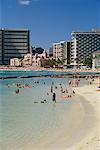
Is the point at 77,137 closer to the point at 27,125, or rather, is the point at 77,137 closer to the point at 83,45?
the point at 27,125

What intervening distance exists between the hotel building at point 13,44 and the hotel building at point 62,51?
1480 centimetres

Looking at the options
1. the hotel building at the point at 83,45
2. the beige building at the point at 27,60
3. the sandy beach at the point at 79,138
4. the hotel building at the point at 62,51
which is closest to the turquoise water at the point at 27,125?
the sandy beach at the point at 79,138

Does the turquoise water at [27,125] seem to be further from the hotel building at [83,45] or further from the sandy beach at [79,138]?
the hotel building at [83,45]

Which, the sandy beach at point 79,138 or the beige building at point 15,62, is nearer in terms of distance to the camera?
the sandy beach at point 79,138

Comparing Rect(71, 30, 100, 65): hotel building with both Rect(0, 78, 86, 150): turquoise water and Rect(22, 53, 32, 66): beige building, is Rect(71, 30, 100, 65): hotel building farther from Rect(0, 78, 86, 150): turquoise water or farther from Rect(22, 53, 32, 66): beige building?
Rect(0, 78, 86, 150): turquoise water

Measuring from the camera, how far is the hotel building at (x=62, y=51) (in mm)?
164762

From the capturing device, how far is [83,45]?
526 ft

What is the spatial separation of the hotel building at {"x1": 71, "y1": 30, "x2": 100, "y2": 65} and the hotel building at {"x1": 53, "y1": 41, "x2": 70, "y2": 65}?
3.72 metres

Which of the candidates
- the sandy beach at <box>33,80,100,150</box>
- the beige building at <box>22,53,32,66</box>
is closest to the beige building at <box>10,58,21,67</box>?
the beige building at <box>22,53,32,66</box>

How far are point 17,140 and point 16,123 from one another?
444 cm

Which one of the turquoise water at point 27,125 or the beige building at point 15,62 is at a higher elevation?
the beige building at point 15,62

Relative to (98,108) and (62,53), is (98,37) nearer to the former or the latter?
(62,53)

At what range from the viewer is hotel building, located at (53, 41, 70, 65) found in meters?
165

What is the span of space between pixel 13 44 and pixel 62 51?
25479 millimetres
